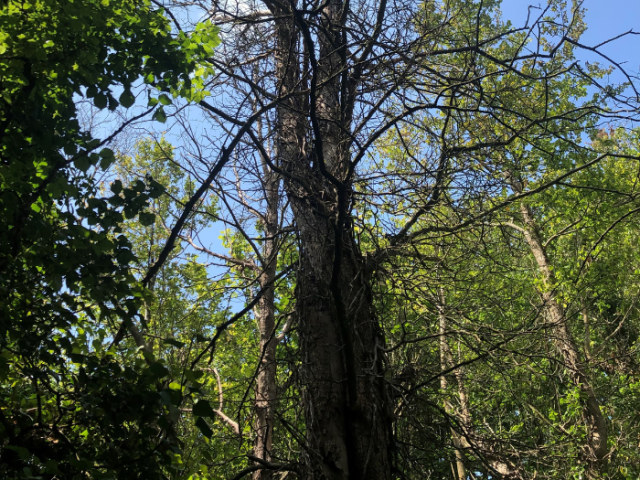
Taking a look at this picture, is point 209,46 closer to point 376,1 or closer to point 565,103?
point 376,1

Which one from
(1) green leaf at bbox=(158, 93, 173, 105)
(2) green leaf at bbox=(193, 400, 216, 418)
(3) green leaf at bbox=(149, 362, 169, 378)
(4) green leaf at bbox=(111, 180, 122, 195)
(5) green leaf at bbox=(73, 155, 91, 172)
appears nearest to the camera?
(2) green leaf at bbox=(193, 400, 216, 418)

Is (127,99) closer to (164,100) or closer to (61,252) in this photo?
(164,100)

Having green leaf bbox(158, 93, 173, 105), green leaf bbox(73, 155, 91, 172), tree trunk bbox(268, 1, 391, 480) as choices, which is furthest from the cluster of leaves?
tree trunk bbox(268, 1, 391, 480)

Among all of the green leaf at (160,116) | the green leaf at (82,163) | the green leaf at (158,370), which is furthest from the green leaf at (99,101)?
the green leaf at (158,370)

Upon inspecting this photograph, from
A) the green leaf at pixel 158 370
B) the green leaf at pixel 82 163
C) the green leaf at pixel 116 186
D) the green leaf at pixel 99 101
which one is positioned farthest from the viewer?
the green leaf at pixel 99 101

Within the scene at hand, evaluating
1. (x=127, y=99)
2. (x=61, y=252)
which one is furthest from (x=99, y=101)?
(x=61, y=252)

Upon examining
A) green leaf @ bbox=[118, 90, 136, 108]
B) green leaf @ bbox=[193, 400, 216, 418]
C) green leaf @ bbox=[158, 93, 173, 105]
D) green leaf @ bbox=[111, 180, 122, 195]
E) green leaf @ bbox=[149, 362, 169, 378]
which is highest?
green leaf @ bbox=[158, 93, 173, 105]

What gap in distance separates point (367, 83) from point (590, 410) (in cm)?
914

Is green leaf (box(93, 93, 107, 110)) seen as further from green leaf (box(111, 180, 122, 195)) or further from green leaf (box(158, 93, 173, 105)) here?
green leaf (box(111, 180, 122, 195))

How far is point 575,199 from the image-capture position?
10117 millimetres

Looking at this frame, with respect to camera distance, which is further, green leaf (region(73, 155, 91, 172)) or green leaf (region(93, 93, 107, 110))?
green leaf (region(93, 93, 107, 110))

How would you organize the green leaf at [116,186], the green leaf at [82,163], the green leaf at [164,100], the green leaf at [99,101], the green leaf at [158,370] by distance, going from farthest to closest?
1. the green leaf at [164,100]
2. the green leaf at [99,101]
3. the green leaf at [116,186]
4. the green leaf at [82,163]
5. the green leaf at [158,370]

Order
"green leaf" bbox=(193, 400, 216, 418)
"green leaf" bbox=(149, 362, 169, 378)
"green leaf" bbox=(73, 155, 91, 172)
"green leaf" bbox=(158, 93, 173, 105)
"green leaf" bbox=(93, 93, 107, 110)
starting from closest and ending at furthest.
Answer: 1. "green leaf" bbox=(193, 400, 216, 418)
2. "green leaf" bbox=(149, 362, 169, 378)
3. "green leaf" bbox=(73, 155, 91, 172)
4. "green leaf" bbox=(93, 93, 107, 110)
5. "green leaf" bbox=(158, 93, 173, 105)

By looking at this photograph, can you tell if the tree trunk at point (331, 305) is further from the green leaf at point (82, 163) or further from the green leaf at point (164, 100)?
the green leaf at point (82, 163)
